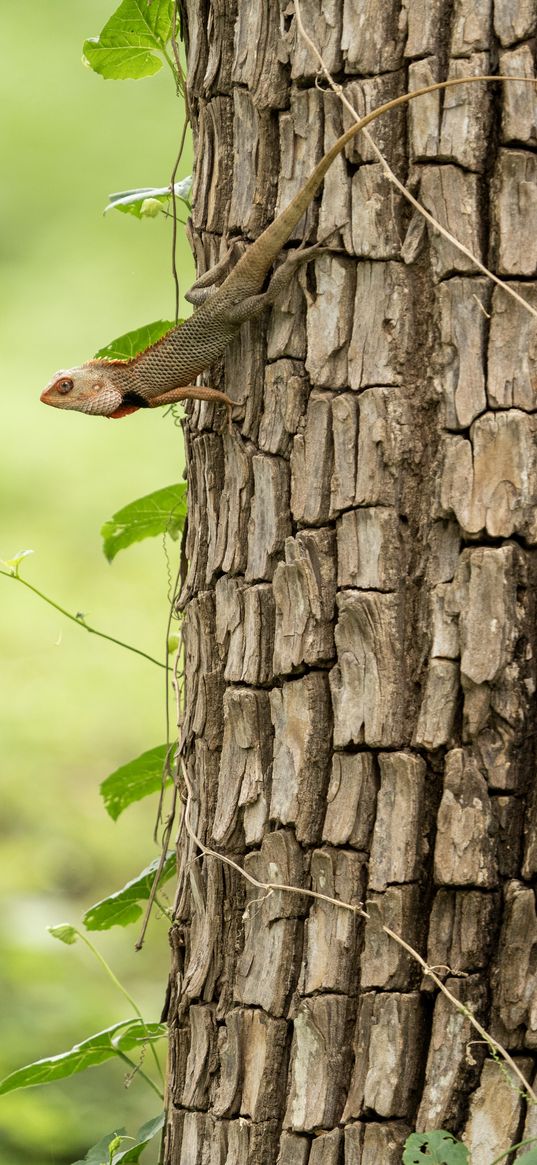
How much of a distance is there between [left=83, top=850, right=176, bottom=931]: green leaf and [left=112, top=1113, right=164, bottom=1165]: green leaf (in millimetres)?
337

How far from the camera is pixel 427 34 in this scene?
132cm

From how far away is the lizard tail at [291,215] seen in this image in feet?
4.18

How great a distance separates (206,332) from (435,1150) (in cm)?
111

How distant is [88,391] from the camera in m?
1.91

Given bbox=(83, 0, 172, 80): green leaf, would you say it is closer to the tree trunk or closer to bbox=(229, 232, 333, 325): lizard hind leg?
the tree trunk

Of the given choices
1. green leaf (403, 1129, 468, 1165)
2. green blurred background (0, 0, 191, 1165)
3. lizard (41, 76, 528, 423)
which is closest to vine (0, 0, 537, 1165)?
lizard (41, 76, 528, 423)

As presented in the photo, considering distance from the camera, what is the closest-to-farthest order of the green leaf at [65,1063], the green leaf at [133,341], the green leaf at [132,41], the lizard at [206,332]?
1. the lizard at [206,332]
2. the green leaf at [65,1063]
3. the green leaf at [132,41]
4. the green leaf at [133,341]

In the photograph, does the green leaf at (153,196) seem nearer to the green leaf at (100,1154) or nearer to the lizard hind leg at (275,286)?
the lizard hind leg at (275,286)

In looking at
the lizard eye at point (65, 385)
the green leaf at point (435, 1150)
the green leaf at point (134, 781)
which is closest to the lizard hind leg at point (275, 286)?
the lizard eye at point (65, 385)

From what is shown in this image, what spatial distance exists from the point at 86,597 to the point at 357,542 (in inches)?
109

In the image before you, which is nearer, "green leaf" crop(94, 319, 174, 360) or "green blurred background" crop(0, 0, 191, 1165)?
"green leaf" crop(94, 319, 174, 360)

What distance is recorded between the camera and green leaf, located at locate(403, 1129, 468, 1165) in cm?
116

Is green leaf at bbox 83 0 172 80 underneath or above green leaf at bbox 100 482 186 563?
above

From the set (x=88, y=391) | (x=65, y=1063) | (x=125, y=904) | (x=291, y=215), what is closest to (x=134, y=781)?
(x=125, y=904)
